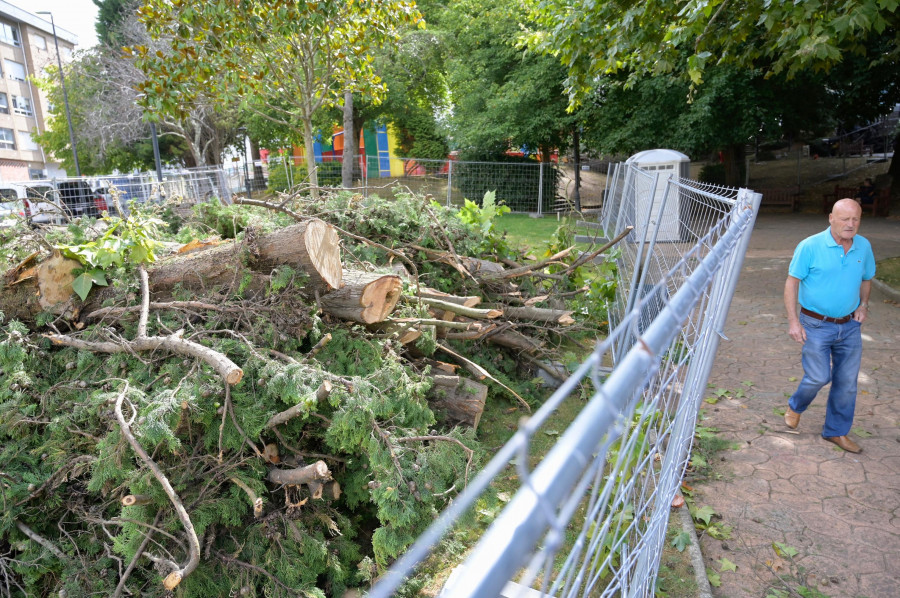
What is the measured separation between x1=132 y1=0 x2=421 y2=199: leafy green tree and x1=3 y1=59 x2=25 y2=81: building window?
41.6 metres

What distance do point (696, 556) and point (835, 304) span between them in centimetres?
202

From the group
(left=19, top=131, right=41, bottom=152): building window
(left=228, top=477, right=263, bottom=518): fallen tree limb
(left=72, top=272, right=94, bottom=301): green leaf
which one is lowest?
(left=228, top=477, right=263, bottom=518): fallen tree limb

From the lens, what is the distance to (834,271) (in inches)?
152

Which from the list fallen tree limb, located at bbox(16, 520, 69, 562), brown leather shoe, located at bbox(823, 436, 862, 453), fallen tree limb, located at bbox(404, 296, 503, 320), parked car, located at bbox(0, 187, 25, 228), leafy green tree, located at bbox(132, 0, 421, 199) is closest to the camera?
fallen tree limb, located at bbox(16, 520, 69, 562)

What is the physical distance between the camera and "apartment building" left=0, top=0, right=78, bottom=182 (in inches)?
1565

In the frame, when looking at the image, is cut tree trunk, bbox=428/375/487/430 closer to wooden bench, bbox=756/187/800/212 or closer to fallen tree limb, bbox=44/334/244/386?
fallen tree limb, bbox=44/334/244/386

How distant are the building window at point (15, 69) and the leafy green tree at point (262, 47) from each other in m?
41.6

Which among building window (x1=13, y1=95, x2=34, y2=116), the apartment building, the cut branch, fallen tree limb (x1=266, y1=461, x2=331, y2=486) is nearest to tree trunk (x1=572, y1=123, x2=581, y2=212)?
the cut branch

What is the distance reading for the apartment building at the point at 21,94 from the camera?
3975cm

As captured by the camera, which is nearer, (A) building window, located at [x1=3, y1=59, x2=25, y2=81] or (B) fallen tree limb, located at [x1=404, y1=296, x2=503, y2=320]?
(B) fallen tree limb, located at [x1=404, y1=296, x2=503, y2=320]

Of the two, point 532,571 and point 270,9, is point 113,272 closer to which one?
point 532,571

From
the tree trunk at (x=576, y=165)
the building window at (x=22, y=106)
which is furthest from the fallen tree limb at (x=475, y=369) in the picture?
the building window at (x=22, y=106)

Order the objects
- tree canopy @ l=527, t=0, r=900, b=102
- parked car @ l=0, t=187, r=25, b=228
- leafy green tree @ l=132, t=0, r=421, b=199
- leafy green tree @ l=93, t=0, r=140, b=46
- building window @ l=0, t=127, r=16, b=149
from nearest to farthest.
→ parked car @ l=0, t=187, r=25, b=228, tree canopy @ l=527, t=0, r=900, b=102, leafy green tree @ l=132, t=0, r=421, b=199, leafy green tree @ l=93, t=0, r=140, b=46, building window @ l=0, t=127, r=16, b=149

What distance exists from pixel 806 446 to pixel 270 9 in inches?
355
